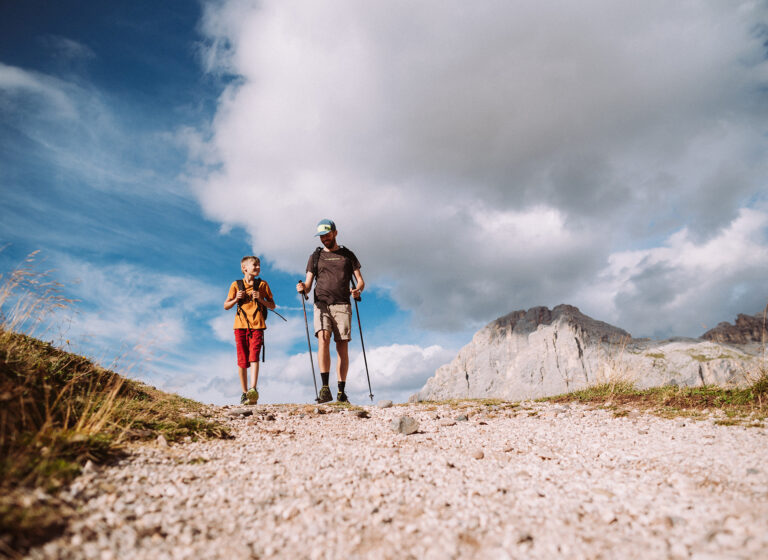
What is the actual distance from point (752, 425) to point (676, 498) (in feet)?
13.2

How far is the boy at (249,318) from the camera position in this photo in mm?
10422

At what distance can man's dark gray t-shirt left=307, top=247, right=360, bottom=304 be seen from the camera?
431 inches

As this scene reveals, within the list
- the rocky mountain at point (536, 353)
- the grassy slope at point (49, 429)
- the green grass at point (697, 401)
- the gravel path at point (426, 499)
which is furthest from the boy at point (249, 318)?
the rocky mountain at point (536, 353)

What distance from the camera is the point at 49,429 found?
408 centimetres

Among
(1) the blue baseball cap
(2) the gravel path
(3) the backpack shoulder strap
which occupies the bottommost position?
(2) the gravel path

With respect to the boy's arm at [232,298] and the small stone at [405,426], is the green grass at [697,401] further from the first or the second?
the boy's arm at [232,298]

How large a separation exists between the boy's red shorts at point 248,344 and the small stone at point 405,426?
187 inches

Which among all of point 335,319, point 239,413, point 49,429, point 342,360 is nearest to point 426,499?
point 49,429

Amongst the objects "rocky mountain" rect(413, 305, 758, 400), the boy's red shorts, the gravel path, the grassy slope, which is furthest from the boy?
"rocky mountain" rect(413, 305, 758, 400)

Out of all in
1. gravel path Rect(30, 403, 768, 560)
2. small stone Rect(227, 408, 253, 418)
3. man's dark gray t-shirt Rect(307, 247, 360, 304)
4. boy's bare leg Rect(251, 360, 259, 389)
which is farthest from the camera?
man's dark gray t-shirt Rect(307, 247, 360, 304)

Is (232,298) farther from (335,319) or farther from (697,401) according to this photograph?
(697,401)

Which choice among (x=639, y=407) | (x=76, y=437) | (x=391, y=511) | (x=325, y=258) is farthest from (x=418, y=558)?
(x=325, y=258)

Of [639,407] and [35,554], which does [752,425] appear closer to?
[639,407]

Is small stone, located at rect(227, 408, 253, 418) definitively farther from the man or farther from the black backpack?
the black backpack
